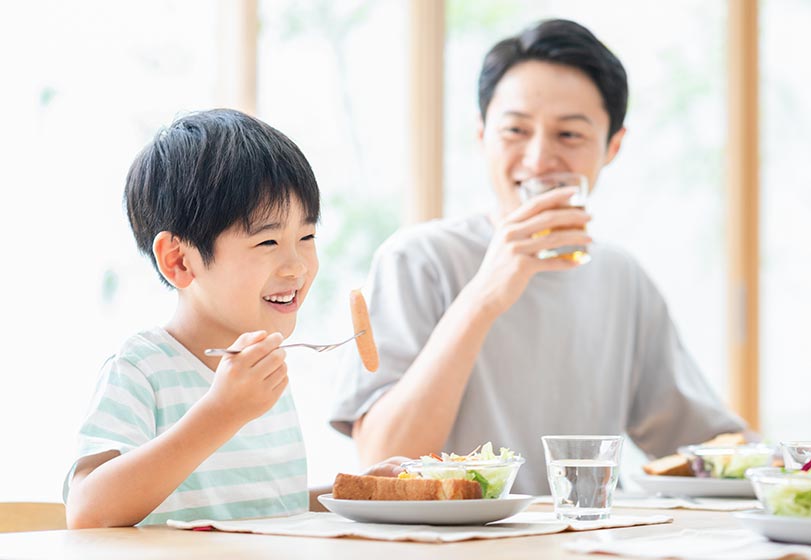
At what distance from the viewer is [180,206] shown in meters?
1.46

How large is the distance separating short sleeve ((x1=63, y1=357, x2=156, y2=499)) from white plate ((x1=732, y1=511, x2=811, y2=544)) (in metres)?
0.68

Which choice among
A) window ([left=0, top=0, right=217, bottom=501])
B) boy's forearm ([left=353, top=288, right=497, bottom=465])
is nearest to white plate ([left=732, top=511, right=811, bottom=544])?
boy's forearm ([left=353, top=288, right=497, bottom=465])

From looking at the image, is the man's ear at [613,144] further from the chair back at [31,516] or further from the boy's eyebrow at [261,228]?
the chair back at [31,516]

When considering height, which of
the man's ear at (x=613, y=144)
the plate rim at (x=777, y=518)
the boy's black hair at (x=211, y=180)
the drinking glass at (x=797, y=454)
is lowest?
the plate rim at (x=777, y=518)

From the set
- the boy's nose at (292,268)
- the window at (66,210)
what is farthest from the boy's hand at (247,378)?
the window at (66,210)

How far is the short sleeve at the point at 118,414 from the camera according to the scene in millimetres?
1269

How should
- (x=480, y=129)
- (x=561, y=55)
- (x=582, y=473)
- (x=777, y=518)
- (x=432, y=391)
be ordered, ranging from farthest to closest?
(x=480, y=129)
(x=561, y=55)
(x=432, y=391)
(x=582, y=473)
(x=777, y=518)

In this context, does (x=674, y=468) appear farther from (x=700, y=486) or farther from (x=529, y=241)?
(x=529, y=241)

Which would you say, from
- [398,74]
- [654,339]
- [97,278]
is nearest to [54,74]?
[97,278]

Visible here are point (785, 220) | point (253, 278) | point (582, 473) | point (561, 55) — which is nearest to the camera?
point (582, 473)

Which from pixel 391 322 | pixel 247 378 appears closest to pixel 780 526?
pixel 247 378

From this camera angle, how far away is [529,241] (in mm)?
2068

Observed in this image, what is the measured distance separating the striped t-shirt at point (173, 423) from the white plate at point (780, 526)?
2.23 feet

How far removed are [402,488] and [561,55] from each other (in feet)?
4.49
